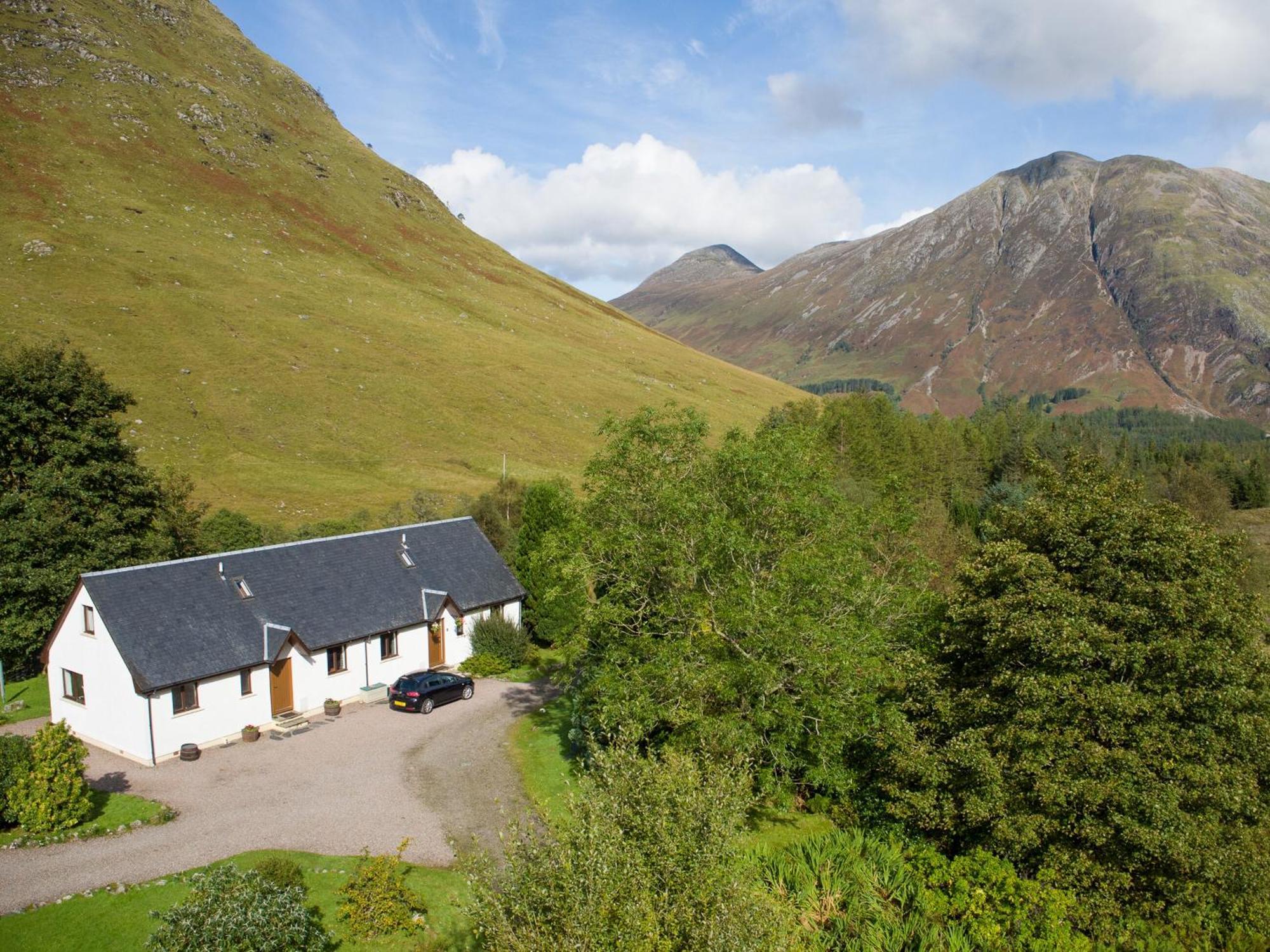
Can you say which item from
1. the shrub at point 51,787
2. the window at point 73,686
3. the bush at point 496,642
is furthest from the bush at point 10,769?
the bush at point 496,642

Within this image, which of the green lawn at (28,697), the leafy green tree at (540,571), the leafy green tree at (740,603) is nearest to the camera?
the leafy green tree at (740,603)

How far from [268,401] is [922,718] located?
7590 centimetres

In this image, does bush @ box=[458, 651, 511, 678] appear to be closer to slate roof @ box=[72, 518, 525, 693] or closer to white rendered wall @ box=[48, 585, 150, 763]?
slate roof @ box=[72, 518, 525, 693]

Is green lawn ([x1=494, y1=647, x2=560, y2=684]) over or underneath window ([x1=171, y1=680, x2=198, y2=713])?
underneath

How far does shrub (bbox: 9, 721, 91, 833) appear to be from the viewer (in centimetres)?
1983

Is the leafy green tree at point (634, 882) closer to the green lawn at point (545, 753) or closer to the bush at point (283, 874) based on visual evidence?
the bush at point (283, 874)

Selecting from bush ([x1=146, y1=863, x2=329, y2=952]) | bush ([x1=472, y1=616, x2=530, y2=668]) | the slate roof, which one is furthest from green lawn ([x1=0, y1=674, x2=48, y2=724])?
bush ([x1=146, y1=863, x2=329, y2=952])

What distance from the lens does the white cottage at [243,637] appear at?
85.4 feet

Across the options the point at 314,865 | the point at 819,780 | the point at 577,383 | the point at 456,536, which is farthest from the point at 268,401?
the point at 819,780

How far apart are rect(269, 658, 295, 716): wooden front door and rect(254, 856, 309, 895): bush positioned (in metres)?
13.0

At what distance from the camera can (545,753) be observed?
1056 inches

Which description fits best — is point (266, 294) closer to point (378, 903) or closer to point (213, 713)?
point (213, 713)

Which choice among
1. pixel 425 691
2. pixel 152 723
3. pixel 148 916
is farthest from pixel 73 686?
pixel 148 916

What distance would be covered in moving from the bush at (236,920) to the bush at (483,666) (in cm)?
2203
